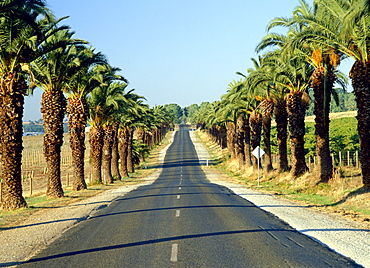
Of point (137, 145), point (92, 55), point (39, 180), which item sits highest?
point (92, 55)

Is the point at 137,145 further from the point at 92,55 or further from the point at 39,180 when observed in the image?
the point at 92,55

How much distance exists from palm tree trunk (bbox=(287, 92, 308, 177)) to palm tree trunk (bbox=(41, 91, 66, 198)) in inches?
604

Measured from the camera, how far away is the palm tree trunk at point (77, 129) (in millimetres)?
30062

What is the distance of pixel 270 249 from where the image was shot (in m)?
9.85

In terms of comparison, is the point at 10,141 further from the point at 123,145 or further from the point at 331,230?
the point at 123,145

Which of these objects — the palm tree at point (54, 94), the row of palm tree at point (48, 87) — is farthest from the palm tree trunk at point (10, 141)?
the palm tree at point (54, 94)

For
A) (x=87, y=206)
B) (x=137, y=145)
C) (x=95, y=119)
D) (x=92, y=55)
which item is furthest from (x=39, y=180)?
(x=87, y=206)

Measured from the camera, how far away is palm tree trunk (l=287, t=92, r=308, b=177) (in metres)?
29.5

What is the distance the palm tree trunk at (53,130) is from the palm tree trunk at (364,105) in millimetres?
16091

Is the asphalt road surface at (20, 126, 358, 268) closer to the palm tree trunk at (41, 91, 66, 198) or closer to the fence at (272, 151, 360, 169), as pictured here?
the palm tree trunk at (41, 91, 66, 198)

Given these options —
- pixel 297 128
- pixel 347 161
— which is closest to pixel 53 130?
pixel 297 128

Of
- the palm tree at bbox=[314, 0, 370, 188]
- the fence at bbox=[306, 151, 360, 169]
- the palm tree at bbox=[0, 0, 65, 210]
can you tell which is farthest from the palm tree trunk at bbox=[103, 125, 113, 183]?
the palm tree at bbox=[314, 0, 370, 188]

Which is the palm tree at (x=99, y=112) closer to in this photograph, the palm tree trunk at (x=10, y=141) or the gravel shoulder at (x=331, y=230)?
the palm tree trunk at (x=10, y=141)

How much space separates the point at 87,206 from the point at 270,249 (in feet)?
40.0
